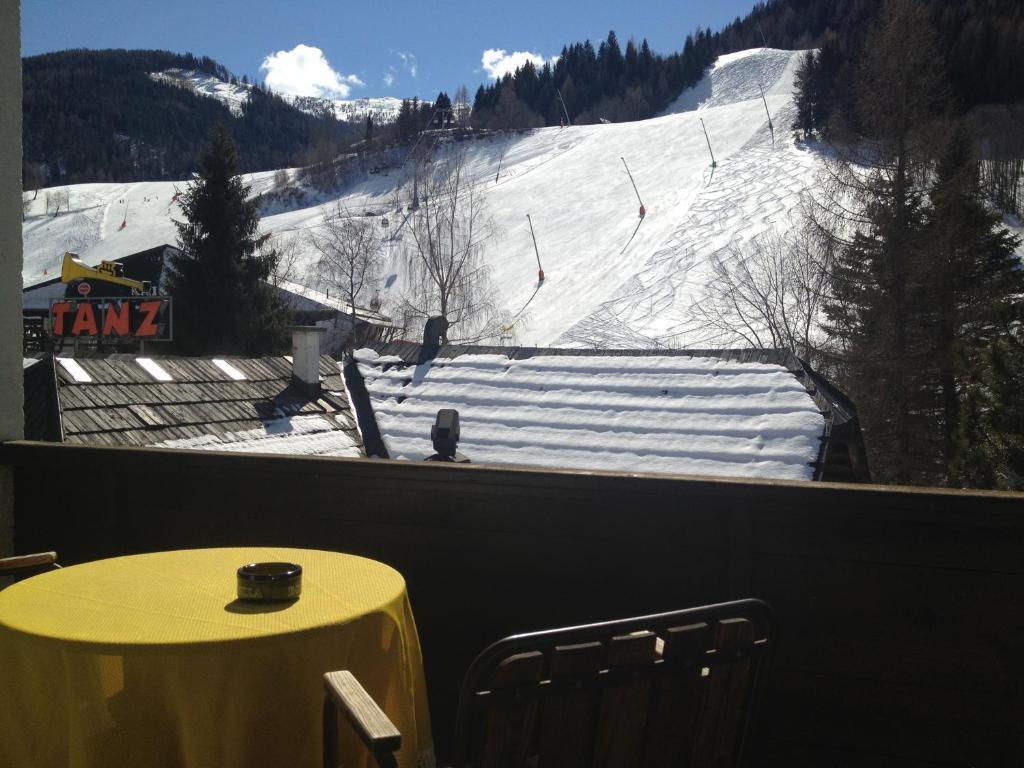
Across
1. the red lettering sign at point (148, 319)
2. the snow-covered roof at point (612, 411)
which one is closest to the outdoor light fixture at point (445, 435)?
the snow-covered roof at point (612, 411)

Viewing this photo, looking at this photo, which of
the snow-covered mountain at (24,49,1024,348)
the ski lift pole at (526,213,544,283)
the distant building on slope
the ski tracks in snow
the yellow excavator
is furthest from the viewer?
the ski lift pole at (526,213,544,283)

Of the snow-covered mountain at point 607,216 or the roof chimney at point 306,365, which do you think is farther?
the snow-covered mountain at point 607,216

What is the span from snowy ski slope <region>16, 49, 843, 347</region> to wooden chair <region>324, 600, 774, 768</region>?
28.1m

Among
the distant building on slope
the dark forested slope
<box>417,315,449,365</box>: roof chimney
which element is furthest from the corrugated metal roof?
the dark forested slope

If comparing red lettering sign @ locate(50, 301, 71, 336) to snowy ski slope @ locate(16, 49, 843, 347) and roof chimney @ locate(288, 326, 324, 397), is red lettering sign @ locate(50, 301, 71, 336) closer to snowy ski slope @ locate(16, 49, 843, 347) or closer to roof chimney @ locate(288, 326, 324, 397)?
roof chimney @ locate(288, 326, 324, 397)

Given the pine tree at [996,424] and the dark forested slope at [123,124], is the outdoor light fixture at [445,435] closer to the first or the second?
the pine tree at [996,424]

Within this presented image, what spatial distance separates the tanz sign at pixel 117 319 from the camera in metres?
22.4

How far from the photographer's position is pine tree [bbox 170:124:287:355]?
3062 cm

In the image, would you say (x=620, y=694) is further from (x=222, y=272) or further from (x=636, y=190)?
(x=636, y=190)

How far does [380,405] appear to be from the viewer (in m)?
12.5

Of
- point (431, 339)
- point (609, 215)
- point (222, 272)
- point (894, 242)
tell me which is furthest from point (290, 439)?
point (609, 215)

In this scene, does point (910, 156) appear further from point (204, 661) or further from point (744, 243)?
point (204, 661)

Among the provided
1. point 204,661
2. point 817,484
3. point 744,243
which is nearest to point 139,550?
point 204,661

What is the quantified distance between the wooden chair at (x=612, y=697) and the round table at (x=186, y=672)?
272 mm
